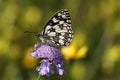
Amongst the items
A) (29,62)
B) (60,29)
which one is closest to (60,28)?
(60,29)

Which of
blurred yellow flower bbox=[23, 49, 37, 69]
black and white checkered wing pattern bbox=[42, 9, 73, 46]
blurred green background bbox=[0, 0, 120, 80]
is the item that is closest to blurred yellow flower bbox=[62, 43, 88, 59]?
blurred green background bbox=[0, 0, 120, 80]

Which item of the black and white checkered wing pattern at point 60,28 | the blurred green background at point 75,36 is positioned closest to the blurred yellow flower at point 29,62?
the blurred green background at point 75,36

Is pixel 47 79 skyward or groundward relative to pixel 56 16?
groundward

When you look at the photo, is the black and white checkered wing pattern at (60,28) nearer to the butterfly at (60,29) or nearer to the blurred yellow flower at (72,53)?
the butterfly at (60,29)

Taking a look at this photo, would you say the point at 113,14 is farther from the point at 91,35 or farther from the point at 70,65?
the point at 70,65

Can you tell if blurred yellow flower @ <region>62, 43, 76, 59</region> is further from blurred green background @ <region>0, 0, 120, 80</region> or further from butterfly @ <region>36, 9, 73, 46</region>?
butterfly @ <region>36, 9, 73, 46</region>

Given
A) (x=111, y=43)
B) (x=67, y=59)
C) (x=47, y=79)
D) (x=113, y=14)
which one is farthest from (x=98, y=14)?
(x=47, y=79)

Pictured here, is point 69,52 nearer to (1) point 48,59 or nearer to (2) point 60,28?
(2) point 60,28
